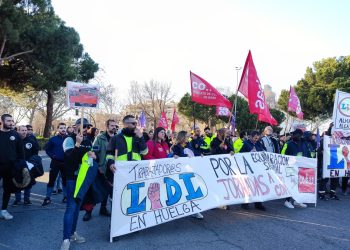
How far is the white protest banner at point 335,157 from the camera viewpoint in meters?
9.36

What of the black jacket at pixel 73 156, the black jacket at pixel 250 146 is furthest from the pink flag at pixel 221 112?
the black jacket at pixel 73 156

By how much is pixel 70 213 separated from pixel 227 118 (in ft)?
120

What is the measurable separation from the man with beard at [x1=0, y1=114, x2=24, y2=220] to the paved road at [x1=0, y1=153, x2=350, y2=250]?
0.39 meters

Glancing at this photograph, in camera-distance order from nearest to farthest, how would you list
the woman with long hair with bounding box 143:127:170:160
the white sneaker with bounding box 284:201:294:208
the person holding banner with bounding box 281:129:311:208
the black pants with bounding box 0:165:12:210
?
the black pants with bounding box 0:165:12:210 → the woman with long hair with bounding box 143:127:170:160 → the white sneaker with bounding box 284:201:294:208 → the person holding banner with bounding box 281:129:311:208

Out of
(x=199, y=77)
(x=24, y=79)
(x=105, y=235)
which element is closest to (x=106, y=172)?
(x=105, y=235)

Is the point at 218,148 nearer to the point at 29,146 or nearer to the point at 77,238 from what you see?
the point at 77,238

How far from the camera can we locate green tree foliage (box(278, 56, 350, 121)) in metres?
32.8

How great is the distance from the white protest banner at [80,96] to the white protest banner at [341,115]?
23.2ft

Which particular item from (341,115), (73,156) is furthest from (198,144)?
(73,156)

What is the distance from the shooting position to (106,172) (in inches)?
234

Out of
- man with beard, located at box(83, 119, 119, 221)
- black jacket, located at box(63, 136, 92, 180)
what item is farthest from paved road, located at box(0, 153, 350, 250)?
black jacket, located at box(63, 136, 92, 180)

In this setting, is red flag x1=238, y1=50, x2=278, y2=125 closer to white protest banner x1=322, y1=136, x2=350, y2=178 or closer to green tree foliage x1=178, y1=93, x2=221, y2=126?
white protest banner x1=322, y1=136, x2=350, y2=178

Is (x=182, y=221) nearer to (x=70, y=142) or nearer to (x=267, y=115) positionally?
(x=70, y=142)

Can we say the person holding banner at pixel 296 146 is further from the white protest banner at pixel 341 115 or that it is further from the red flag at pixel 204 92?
the red flag at pixel 204 92
